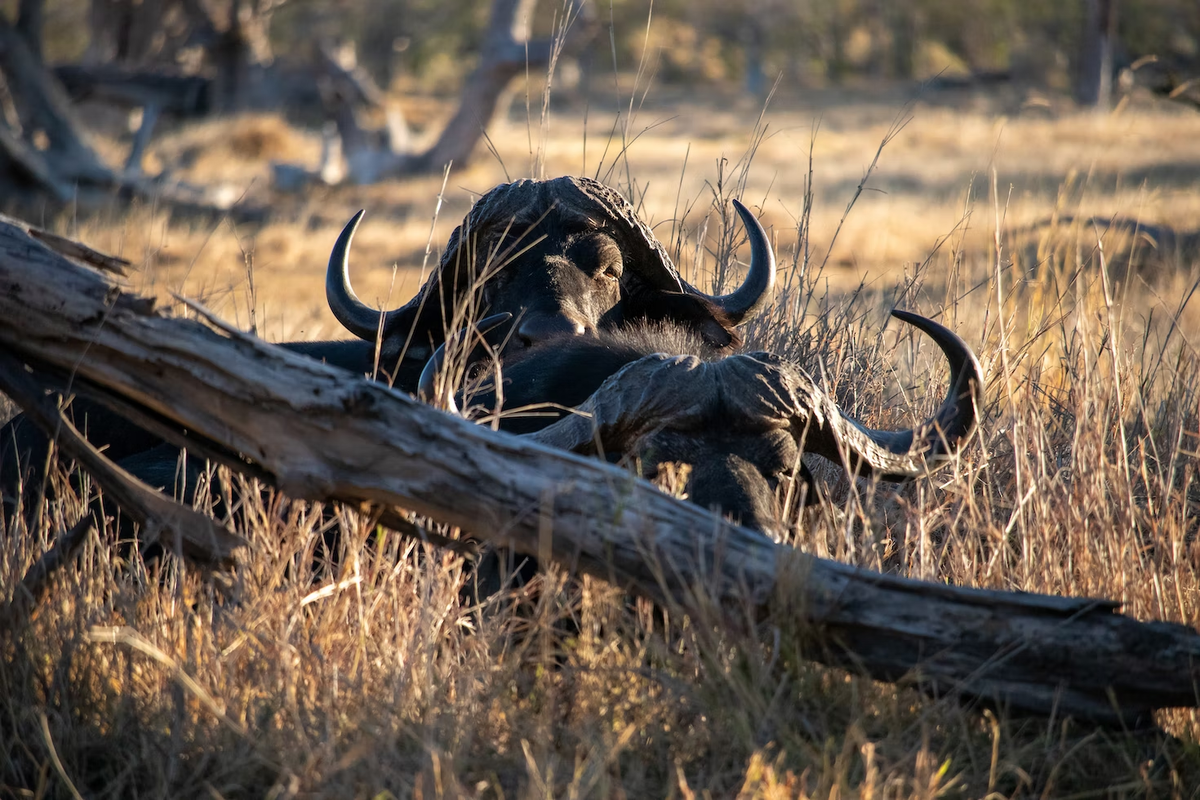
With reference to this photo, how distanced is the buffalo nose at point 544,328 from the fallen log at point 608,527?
175 cm

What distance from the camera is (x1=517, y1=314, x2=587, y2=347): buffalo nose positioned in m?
4.11

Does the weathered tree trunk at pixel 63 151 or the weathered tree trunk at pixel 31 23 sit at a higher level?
the weathered tree trunk at pixel 31 23

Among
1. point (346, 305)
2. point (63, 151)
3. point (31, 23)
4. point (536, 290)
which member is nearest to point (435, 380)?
point (536, 290)

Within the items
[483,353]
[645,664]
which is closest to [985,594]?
[645,664]

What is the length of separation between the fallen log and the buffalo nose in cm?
175

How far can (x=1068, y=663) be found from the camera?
221 cm

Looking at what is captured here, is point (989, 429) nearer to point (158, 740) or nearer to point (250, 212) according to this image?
point (158, 740)

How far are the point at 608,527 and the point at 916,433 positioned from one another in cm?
131

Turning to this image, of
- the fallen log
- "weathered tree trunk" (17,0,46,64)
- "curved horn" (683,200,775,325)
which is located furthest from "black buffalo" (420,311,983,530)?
"weathered tree trunk" (17,0,46,64)

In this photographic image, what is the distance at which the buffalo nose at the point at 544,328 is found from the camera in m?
4.11

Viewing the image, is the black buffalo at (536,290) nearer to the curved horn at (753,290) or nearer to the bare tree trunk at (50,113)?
the curved horn at (753,290)

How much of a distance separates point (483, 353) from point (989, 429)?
2.07 metres

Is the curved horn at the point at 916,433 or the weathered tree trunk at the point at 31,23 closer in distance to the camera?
the curved horn at the point at 916,433

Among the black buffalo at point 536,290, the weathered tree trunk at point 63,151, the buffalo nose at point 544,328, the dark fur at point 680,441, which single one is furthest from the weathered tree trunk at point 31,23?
the dark fur at point 680,441
